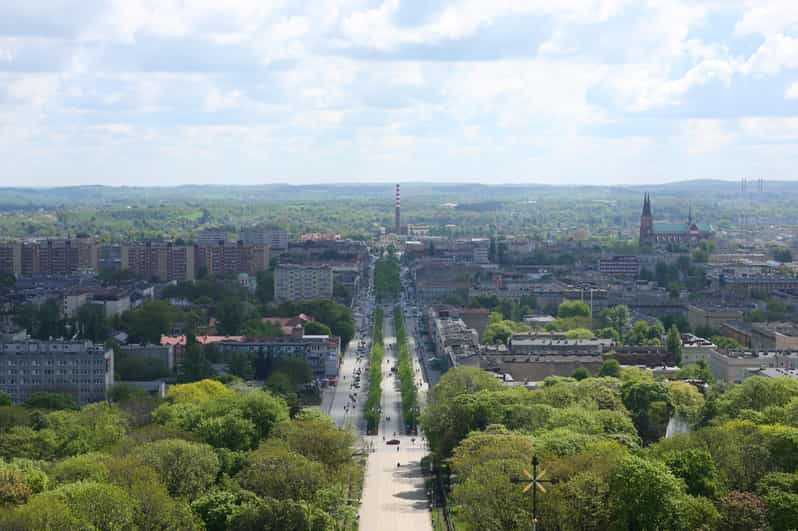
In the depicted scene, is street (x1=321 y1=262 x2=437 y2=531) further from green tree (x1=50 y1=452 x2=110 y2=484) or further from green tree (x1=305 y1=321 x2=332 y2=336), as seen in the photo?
green tree (x1=50 y1=452 x2=110 y2=484)

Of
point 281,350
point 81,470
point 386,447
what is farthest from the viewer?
point 281,350

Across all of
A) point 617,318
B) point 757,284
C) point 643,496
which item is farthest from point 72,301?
point 643,496

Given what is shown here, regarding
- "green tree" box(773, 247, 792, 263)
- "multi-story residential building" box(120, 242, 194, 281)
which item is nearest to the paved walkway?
"multi-story residential building" box(120, 242, 194, 281)

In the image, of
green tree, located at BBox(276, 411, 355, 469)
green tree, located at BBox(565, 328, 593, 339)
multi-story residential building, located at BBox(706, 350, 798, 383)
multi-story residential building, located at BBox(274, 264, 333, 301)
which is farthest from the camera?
multi-story residential building, located at BBox(274, 264, 333, 301)

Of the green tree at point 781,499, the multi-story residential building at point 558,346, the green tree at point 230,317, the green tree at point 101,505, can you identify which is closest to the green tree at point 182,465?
the green tree at point 101,505

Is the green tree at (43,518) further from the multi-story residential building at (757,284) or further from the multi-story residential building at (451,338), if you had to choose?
the multi-story residential building at (757,284)

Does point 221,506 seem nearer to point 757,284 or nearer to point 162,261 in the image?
point 757,284

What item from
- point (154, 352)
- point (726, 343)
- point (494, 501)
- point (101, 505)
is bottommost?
point (154, 352)
